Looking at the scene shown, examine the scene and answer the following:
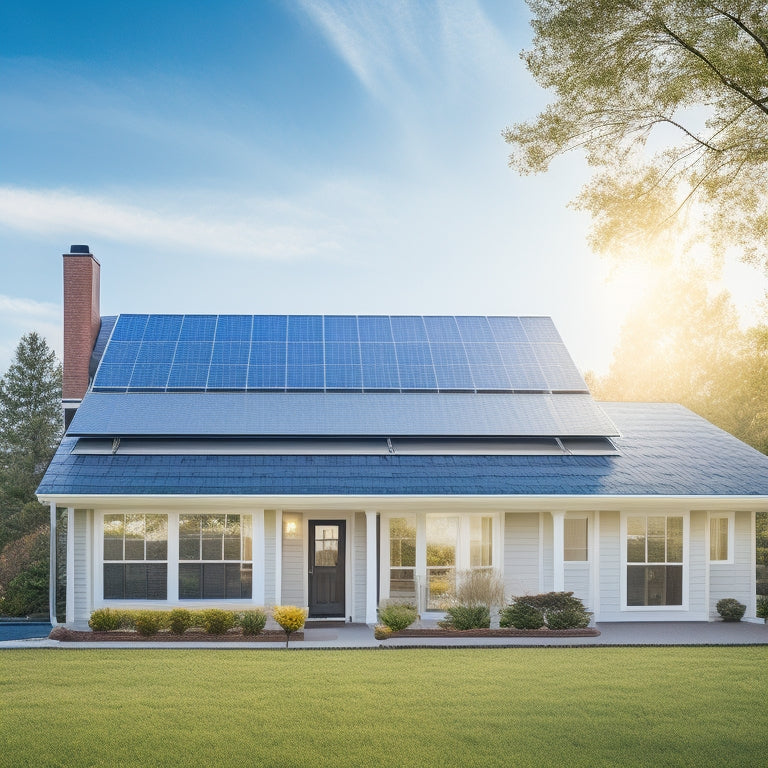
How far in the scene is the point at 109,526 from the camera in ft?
58.5

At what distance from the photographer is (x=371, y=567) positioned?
17500mm

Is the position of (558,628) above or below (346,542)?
below

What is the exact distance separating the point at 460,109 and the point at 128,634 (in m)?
15.2

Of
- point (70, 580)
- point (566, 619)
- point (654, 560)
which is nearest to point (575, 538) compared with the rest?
point (654, 560)

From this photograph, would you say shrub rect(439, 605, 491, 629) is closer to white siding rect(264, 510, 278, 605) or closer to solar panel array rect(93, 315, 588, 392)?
white siding rect(264, 510, 278, 605)

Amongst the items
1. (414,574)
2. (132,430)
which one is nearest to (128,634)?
(132,430)

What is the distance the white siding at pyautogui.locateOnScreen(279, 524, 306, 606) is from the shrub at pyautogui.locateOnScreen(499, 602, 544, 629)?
431 cm

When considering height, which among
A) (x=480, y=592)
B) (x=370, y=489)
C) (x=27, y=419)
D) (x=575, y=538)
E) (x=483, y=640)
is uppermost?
(x=27, y=419)

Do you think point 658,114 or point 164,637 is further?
point 164,637

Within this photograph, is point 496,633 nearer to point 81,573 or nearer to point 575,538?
point 575,538

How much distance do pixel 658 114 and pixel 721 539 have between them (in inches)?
434

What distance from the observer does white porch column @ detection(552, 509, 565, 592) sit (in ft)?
58.1

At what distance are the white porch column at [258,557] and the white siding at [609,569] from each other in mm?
7046

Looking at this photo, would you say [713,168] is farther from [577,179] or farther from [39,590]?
Answer: [39,590]
